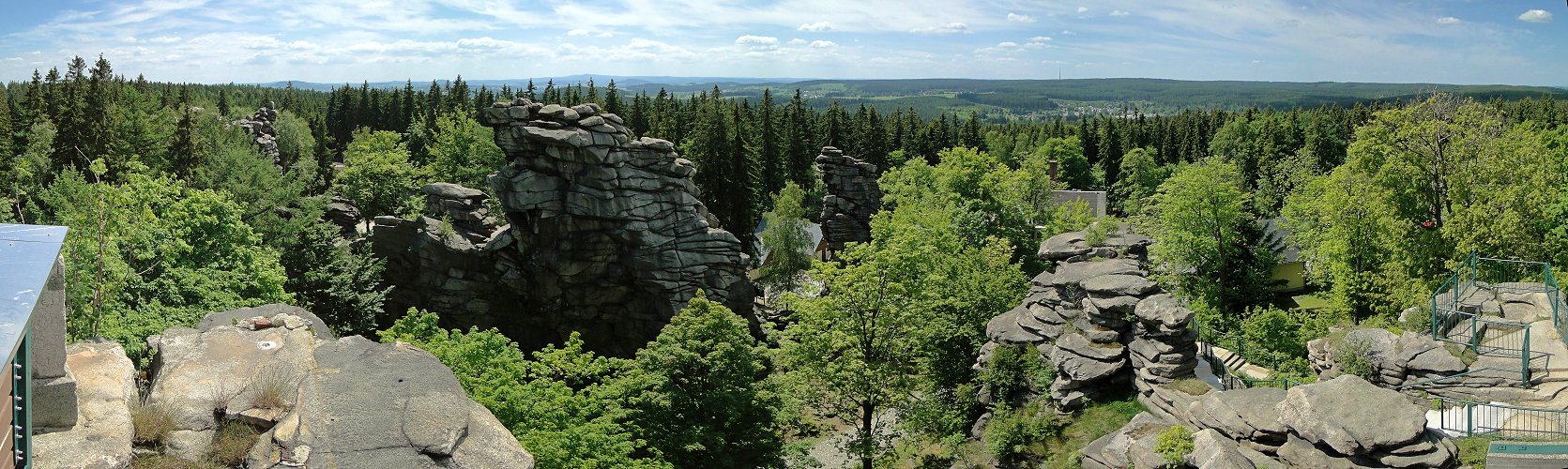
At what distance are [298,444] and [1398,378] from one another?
65.9 feet

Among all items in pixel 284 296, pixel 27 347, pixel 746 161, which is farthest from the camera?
pixel 746 161

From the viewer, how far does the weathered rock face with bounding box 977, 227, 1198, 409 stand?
21391 mm

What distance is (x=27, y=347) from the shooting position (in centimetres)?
596

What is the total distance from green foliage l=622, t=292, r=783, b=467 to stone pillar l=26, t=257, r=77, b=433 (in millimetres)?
12667

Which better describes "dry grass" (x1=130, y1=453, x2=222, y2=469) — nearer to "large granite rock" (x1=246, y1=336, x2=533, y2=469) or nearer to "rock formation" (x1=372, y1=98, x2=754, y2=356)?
"large granite rock" (x1=246, y1=336, x2=533, y2=469)

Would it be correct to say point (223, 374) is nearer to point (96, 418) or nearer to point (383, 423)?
point (96, 418)

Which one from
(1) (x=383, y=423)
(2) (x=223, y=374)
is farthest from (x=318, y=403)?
(2) (x=223, y=374)

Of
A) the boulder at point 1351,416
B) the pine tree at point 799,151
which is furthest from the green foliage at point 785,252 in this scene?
the boulder at point 1351,416

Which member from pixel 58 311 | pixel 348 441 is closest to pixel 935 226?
pixel 348 441

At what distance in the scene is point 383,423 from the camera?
457 inches

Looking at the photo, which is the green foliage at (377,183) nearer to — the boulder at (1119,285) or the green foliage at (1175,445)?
the boulder at (1119,285)

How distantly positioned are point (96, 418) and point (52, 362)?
1.09 metres

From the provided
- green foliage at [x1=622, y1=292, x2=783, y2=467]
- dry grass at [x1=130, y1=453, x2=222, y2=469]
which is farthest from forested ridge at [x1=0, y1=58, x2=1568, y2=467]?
dry grass at [x1=130, y1=453, x2=222, y2=469]

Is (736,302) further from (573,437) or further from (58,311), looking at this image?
(58,311)
